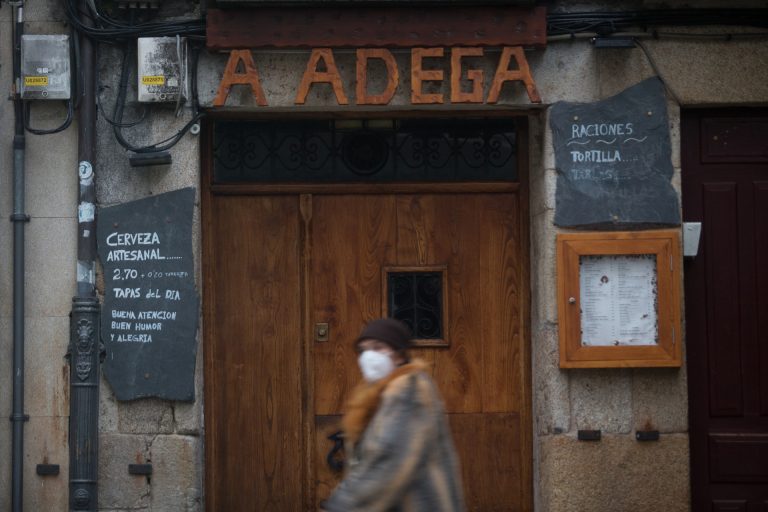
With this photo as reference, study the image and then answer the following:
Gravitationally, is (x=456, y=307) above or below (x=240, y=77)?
below

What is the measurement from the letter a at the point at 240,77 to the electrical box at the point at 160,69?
0.89 feet

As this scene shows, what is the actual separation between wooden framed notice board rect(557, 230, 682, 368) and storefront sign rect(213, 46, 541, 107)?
1042 mm

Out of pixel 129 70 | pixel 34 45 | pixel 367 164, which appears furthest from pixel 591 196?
pixel 34 45

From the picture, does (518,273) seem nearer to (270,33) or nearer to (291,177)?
(291,177)

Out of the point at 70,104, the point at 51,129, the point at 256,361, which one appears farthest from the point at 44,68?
the point at 256,361

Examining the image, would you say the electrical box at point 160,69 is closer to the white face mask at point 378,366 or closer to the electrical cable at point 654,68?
the electrical cable at point 654,68

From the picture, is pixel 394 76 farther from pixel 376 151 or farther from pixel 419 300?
pixel 419 300

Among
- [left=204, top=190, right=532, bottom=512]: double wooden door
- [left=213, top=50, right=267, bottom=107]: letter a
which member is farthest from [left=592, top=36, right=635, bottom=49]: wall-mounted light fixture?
[left=213, top=50, right=267, bottom=107]: letter a

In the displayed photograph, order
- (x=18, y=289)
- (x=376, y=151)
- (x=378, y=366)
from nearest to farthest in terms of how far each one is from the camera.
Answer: (x=378, y=366)
(x=18, y=289)
(x=376, y=151)

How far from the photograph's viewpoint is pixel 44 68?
297 inches

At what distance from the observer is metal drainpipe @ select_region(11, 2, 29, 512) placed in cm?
750

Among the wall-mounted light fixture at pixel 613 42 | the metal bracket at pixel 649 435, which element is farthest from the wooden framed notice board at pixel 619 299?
the wall-mounted light fixture at pixel 613 42

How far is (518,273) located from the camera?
8.06 metres

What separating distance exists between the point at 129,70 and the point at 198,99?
1.60ft
